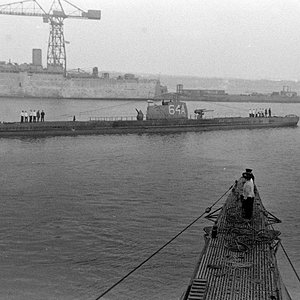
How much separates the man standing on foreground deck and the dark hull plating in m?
34.1

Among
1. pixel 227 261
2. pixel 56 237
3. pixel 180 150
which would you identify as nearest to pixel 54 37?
pixel 180 150

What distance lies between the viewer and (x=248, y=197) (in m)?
11.7

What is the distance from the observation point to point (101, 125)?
48656 mm

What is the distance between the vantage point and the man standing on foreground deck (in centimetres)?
1164

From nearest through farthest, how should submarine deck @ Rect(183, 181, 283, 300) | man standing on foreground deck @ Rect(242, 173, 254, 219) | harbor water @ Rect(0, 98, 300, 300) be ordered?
submarine deck @ Rect(183, 181, 283, 300), man standing on foreground deck @ Rect(242, 173, 254, 219), harbor water @ Rect(0, 98, 300, 300)

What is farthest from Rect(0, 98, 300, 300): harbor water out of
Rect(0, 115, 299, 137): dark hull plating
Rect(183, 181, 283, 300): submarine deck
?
Rect(0, 115, 299, 137): dark hull plating

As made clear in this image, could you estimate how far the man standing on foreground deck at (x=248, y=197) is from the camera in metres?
11.6

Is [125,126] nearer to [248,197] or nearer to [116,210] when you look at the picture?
[116,210]

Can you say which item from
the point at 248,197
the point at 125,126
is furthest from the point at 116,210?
the point at 125,126

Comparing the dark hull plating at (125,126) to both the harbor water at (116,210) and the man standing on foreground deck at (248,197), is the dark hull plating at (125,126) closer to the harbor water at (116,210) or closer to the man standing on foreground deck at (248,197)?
the harbor water at (116,210)

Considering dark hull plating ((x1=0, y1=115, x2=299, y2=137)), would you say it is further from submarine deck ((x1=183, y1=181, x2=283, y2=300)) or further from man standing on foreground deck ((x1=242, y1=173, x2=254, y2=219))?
submarine deck ((x1=183, y1=181, x2=283, y2=300))

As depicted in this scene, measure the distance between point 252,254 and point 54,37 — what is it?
4509 inches

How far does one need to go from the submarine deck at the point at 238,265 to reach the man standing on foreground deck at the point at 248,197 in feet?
0.66

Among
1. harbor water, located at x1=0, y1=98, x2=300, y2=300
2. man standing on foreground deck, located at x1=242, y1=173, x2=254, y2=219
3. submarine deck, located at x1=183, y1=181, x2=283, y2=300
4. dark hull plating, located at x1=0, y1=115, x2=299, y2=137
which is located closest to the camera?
submarine deck, located at x1=183, y1=181, x2=283, y2=300
